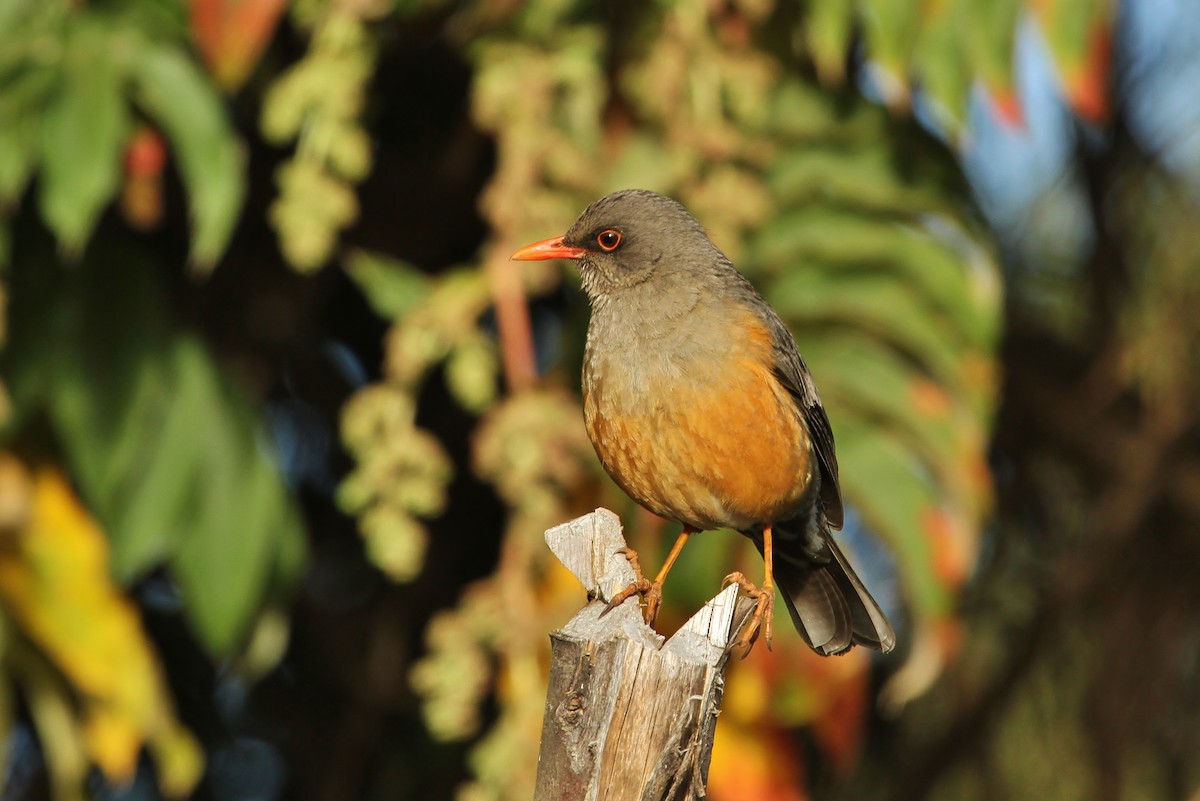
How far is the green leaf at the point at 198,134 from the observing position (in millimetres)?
4941

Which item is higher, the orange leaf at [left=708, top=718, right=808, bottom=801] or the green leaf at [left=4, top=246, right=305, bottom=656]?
the green leaf at [left=4, top=246, right=305, bottom=656]

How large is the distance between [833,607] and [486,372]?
1.29 metres

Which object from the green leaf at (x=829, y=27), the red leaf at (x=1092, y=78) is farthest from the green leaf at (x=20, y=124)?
the red leaf at (x=1092, y=78)

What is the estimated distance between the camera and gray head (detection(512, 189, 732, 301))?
448 cm

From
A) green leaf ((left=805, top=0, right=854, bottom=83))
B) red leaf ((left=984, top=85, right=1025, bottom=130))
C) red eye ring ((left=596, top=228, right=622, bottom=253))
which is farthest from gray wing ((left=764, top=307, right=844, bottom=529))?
red leaf ((left=984, top=85, right=1025, bottom=130))

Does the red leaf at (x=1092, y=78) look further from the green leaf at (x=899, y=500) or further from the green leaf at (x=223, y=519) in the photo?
the green leaf at (x=223, y=519)

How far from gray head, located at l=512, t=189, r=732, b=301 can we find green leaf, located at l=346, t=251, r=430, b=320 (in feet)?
3.32

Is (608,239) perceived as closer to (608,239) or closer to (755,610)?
(608,239)

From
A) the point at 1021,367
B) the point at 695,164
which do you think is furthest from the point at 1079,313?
the point at 695,164

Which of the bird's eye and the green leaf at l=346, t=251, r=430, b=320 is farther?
the green leaf at l=346, t=251, r=430, b=320

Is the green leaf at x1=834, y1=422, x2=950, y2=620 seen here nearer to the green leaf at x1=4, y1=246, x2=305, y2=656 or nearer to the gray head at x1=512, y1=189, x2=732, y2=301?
the gray head at x1=512, y1=189, x2=732, y2=301

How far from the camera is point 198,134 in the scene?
4.96 metres

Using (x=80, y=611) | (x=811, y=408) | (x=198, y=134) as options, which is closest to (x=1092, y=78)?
(x=811, y=408)

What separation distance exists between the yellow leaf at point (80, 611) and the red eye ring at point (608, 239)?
6.75 ft
